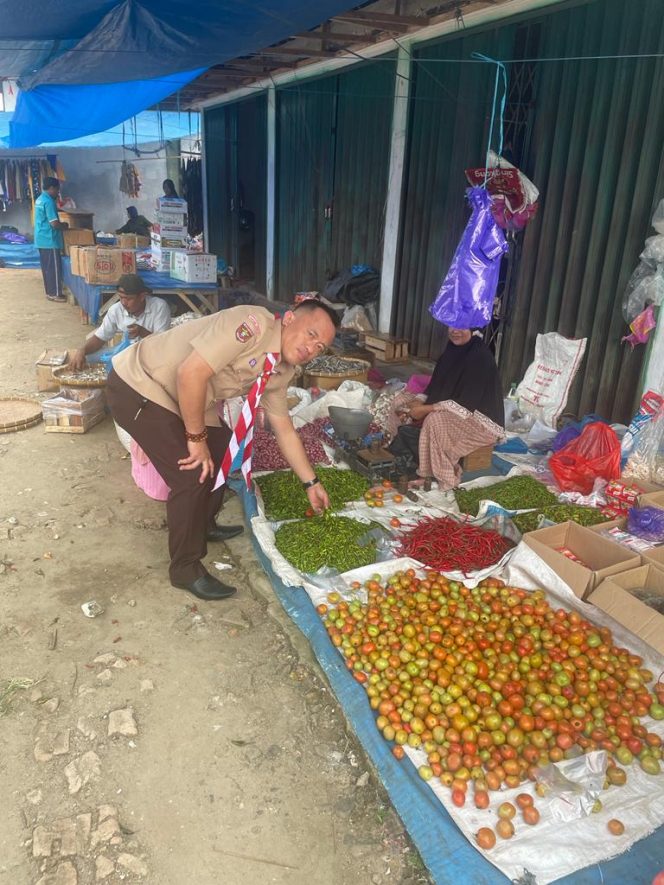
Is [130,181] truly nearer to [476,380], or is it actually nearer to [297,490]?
[476,380]

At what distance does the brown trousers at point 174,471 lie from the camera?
9.77 ft

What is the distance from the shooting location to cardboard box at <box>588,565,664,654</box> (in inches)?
98.2

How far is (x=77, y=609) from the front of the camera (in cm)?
307

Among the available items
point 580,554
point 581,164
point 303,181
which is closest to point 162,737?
point 580,554

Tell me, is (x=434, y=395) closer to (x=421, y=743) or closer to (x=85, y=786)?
(x=421, y=743)

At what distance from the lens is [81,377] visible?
5.40m

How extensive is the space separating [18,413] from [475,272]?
3.86 metres

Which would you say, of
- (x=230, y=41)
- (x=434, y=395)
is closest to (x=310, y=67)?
(x=230, y=41)

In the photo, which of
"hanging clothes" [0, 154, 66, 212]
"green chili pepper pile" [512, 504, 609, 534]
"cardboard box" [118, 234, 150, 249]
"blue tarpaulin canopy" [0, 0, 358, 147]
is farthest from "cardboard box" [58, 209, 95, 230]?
"green chili pepper pile" [512, 504, 609, 534]

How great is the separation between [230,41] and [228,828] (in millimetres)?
4239

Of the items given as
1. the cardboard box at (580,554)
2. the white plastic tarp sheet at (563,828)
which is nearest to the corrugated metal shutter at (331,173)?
the cardboard box at (580,554)

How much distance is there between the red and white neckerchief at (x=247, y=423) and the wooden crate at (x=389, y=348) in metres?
3.61

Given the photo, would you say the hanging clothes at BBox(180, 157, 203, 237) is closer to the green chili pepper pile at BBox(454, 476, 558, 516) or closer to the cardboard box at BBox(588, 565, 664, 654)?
the green chili pepper pile at BBox(454, 476, 558, 516)

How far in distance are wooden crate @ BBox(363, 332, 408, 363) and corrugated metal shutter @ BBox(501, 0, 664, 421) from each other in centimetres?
162
